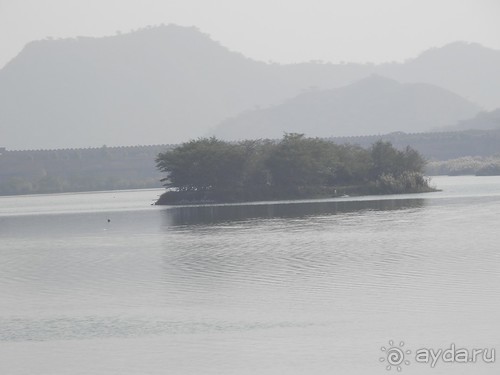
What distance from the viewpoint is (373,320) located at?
2275 cm

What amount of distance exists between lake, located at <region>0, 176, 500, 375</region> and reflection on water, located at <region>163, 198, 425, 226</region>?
38.3ft

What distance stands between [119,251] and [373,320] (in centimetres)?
2325

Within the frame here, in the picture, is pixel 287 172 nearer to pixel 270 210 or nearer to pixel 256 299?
pixel 270 210

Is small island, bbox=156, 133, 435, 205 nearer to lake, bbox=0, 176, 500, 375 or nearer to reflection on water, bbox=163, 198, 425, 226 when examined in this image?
reflection on water, bbox=163, 198, 425, 226

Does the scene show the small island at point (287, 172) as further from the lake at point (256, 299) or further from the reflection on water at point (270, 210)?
the lake at point (256, 299)

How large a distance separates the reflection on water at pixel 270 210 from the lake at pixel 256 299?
11659mm

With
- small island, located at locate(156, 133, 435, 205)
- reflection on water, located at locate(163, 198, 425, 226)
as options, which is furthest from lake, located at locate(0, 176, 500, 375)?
small island, located at locate(156, 133, 435, 205)

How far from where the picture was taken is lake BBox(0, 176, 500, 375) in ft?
66.2

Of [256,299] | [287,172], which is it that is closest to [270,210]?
[287,172]

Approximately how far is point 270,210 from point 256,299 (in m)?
44.7

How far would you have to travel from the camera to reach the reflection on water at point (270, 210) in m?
63.8

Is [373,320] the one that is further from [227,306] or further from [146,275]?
[146,275]

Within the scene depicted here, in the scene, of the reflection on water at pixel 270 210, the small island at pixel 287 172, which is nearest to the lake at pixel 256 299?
the reflection on water at pixel 270 210

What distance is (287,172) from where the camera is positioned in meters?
86.6
